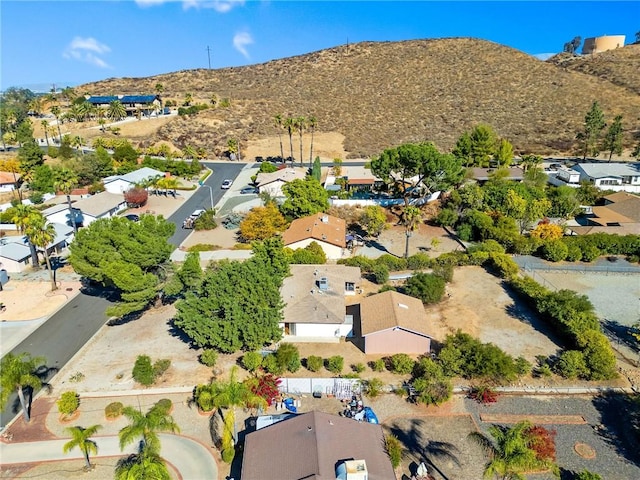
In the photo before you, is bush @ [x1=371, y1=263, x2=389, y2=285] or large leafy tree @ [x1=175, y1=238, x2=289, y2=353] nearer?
large leafy tree @ [x1=175, y1=238, x2=289, y2=353]

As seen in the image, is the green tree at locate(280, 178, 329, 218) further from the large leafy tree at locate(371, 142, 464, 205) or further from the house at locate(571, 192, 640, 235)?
the house at locate(571, 192, 640, 235)

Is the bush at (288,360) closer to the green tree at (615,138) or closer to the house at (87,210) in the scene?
the house at (87,210)

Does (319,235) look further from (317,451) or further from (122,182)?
(122,182)

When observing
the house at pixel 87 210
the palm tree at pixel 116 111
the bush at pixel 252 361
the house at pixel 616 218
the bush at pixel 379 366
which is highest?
the palm tree at pixel 116 111

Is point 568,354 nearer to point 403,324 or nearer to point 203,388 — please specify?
point 403,324

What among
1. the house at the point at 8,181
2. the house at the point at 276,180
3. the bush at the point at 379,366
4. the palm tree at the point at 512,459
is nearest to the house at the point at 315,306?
the bush at the point at 379,366

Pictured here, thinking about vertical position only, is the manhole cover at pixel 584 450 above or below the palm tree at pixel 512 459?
Result: below

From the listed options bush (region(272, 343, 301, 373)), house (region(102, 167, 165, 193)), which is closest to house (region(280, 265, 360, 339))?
bush (region(272, 343, 301, 373))
